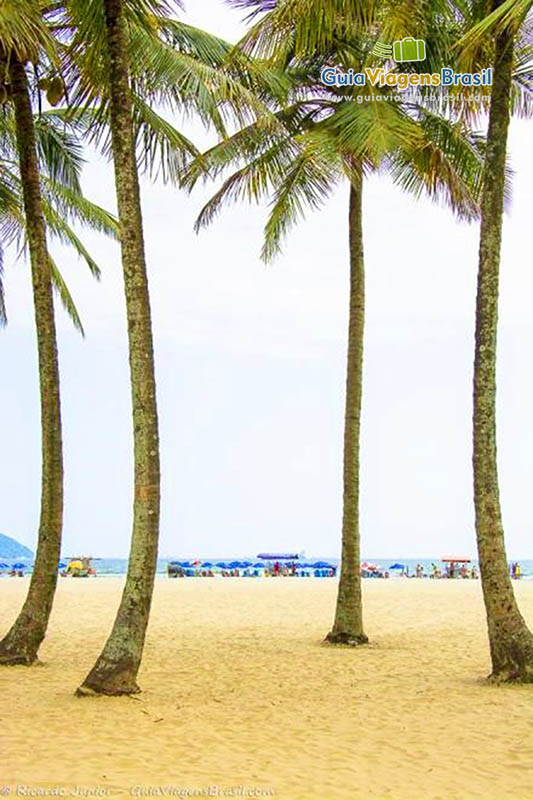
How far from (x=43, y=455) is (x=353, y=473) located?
513 cm

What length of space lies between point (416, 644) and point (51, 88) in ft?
31.5

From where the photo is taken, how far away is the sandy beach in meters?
6.62

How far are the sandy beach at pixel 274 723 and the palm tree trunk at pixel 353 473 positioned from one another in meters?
0.48

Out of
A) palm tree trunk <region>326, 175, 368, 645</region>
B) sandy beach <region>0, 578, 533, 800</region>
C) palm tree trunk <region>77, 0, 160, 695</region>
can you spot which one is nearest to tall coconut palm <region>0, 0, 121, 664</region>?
sandy beach <region>0, 578, 533, 800</region>

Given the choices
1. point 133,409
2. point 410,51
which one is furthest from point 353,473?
point 410,51

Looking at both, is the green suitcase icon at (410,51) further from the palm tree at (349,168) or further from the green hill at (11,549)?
the green hill at (11,549)

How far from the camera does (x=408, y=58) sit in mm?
13984

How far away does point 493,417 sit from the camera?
10.9 meters

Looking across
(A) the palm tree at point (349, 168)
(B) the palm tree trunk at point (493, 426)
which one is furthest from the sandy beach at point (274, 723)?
(A) the palm tree at point (349, 168)

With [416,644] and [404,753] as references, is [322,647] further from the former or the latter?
[404,753]

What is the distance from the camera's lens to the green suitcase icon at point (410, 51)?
13.7 m

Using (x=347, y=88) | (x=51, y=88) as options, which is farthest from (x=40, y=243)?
(x=347, y=88)

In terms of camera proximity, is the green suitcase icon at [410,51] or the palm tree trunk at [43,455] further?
the green suitcase icon at [410,51]

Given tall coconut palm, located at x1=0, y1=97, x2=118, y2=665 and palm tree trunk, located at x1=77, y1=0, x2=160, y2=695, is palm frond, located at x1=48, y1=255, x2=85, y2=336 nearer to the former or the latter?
tall coconut palm, located at x1=0, y1=97, x2=118, y2=665
